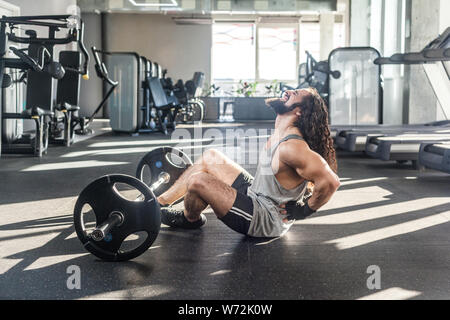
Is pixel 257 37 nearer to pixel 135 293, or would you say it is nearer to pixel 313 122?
pixel 313 122

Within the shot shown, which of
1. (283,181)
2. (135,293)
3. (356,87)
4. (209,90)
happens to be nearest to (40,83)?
(356,87)

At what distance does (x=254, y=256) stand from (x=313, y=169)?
0.46 metres

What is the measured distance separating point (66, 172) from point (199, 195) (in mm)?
2856

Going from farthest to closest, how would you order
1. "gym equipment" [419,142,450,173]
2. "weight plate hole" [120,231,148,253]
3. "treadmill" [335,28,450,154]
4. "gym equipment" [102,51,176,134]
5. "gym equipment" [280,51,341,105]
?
"gym equipment" [102,51,176,134] < "gym equipment" [280,51,341,105] < "treadmill" [335,28,450,154] < "gym equipment" [419,142,450,173] < "weight plate hole" [120,231,148,253]

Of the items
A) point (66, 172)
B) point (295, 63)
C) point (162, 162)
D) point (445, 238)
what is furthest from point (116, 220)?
point (295, 63)

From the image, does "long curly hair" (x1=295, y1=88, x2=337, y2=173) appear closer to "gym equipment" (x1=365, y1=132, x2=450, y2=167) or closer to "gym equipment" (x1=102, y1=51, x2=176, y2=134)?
"gym equipment" (x1=365, y1=132, x2=450, y2=167)

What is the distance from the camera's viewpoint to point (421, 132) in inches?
236

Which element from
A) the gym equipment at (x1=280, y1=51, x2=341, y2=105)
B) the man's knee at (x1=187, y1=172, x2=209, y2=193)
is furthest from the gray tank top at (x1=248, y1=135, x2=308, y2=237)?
the gym equipment at (x1=280, y1=51, x2=341, y2=105)

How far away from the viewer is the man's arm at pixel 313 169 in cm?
212

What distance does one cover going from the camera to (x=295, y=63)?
1791 centimetres

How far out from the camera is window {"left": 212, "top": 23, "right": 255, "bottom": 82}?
1792cm

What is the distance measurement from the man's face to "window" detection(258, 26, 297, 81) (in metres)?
16.0
